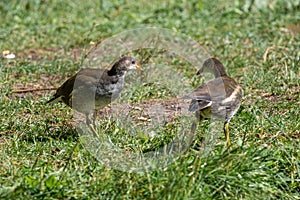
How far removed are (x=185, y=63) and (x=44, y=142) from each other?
145 inches

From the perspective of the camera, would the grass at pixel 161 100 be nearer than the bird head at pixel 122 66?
Yes

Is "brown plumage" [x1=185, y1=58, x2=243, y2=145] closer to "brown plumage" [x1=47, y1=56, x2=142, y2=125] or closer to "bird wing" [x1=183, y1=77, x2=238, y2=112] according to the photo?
"bird wing" [x1=183, y1=77, x2=238, y2=112]

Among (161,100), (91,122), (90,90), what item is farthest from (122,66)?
(161,100)

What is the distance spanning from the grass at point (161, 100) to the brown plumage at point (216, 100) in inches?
10.7

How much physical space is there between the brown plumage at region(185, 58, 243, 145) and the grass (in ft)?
0.89

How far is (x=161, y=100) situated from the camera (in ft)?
26.6

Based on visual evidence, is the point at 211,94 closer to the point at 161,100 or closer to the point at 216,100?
the point at 216,100

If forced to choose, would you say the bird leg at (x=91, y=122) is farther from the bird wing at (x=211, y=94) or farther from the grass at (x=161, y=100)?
the bird wing at (x=211, y=94)

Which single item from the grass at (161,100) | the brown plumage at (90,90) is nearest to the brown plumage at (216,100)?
the grass at (161,100)

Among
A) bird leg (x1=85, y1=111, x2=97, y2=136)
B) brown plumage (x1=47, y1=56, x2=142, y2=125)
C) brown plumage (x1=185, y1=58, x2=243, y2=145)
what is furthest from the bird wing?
bird leg (x1=85, y1=111, x2=97, y2=136)

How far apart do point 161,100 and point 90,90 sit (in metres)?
1.46

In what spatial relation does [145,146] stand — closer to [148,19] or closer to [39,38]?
[39,38]

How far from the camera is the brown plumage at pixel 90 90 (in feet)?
22.5

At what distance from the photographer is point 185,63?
9719 millimetres
